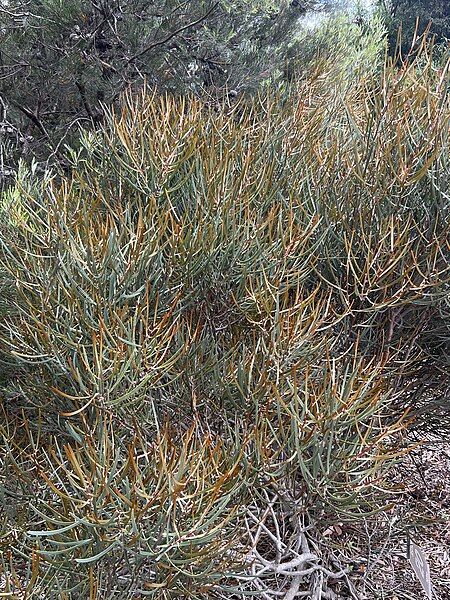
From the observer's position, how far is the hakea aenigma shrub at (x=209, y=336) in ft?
4.62

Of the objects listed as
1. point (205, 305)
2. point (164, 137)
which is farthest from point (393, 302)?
point (164, 137)

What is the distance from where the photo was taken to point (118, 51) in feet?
12.9

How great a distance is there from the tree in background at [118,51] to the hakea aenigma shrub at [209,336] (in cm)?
141

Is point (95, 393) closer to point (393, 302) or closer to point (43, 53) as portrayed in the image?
point (393, 302)

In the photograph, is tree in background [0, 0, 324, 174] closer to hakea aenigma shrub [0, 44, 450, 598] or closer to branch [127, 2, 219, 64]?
branch [127, 2, 219, 64]

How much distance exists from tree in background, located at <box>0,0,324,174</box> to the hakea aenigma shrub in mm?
1414

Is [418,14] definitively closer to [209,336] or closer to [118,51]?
[118,51]

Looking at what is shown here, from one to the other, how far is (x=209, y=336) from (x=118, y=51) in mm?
2670

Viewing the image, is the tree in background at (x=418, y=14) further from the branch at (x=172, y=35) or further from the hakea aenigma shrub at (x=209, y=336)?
the hakea aenigma shrub at (x=209, y=336)

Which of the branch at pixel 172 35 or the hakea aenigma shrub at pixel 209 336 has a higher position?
the branch at pixel 172 35

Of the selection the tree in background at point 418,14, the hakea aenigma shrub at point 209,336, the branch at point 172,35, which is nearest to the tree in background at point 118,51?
the branch at point 172,35

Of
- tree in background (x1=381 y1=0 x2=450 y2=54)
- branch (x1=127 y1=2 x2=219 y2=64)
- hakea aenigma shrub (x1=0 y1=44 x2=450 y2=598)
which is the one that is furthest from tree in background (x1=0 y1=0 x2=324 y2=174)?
tree in background (x1=381 y1=0 x2=450 y2=54)

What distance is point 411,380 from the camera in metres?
2.50

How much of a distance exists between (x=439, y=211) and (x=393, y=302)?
473 millimetres
